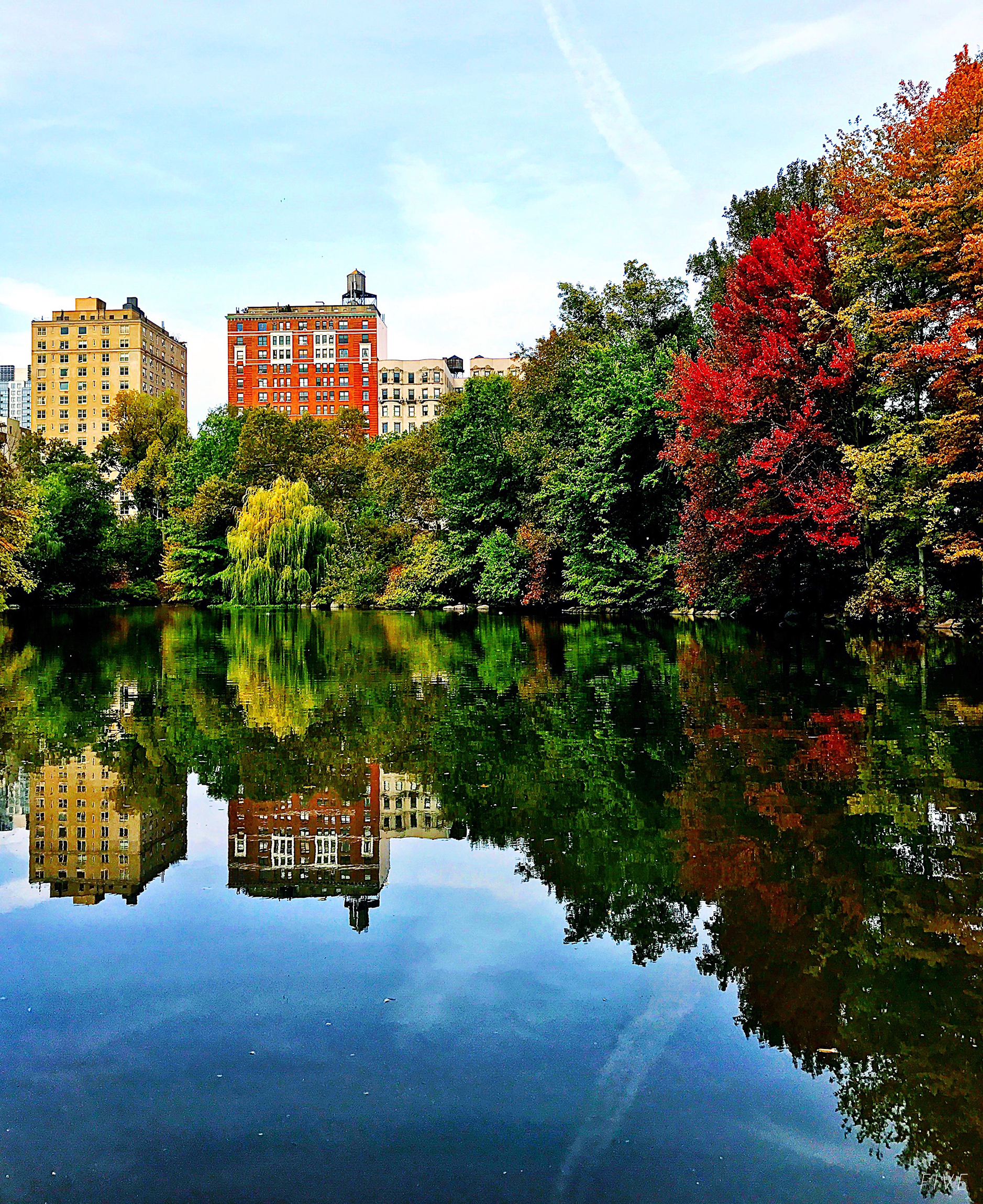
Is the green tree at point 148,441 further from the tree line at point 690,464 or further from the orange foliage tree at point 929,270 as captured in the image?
the orange foliage tree at point 929,270

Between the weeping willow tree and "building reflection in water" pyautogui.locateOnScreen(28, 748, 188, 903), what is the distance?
43.6 meters

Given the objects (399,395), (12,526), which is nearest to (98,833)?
(12,526)

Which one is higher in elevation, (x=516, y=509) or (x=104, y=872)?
(x=516, y=509)

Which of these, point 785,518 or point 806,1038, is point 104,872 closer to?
point 806,1038

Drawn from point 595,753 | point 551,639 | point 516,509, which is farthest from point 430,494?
point 595,753

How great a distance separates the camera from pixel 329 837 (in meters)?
6.89

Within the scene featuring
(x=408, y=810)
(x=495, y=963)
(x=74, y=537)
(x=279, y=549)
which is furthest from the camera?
(x=74, y=537)

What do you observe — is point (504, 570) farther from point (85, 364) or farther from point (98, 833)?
point (85, 364)

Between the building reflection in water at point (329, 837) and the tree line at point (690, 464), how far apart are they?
58.2ft

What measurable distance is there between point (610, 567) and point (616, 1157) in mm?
34968

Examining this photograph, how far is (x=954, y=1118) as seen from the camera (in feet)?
11.4

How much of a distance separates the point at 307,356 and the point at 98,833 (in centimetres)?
15263

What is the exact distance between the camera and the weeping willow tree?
5225cm

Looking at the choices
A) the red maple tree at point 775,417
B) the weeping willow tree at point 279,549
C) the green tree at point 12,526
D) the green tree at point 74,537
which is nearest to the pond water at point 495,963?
the red maple tree at point 775,417
